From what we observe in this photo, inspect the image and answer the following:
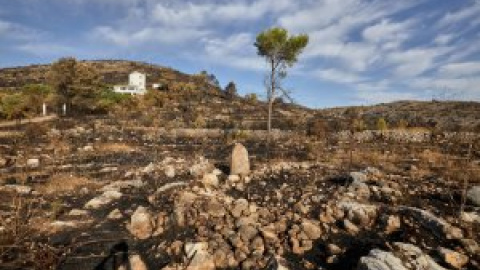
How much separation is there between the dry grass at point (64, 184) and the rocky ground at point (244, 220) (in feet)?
0.10

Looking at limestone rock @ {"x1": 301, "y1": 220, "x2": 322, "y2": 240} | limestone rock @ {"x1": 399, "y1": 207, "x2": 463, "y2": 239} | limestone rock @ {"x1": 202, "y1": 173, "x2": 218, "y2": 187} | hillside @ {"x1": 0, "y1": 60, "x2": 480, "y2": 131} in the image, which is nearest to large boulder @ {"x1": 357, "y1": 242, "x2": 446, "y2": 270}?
limestone rock @ {"x1": 399, "y1": 207, "x2": 463, "y2": 239}

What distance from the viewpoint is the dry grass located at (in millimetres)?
11258

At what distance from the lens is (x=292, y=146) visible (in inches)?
800

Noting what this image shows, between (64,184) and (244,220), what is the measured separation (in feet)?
22.8

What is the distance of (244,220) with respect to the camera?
7.54 metres

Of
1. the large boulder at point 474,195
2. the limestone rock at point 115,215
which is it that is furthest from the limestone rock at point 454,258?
the limestone rock at point 115,215

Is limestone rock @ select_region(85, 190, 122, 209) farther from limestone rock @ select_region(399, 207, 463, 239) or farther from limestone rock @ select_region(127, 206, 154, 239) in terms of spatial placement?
limestone rock @ select_region(399, 207, 463, 239)

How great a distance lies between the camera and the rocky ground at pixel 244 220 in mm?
6324

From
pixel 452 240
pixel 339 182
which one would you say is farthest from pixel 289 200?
pixel 452 240

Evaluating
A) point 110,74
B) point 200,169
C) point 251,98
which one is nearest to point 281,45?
point 200,169

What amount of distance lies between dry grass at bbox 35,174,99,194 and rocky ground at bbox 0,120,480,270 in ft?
0.10

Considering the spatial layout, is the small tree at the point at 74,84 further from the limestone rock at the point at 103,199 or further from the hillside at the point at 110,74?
the limestone rock at the point at 103,199

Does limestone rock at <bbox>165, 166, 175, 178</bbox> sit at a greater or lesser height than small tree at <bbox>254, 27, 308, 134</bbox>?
lesser

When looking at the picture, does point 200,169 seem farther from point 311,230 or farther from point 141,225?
point 311,230
